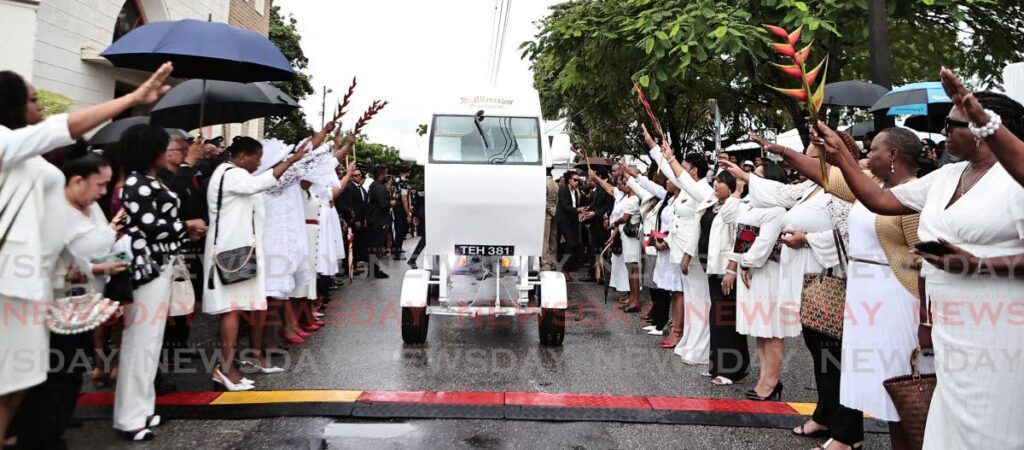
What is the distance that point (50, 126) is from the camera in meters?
3.05

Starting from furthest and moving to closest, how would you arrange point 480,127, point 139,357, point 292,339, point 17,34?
point 17,34 → point 480,127 → point 292,339 → point 139,357

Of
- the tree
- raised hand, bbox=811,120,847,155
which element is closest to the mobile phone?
raised hand, bbox=811,120,847,155

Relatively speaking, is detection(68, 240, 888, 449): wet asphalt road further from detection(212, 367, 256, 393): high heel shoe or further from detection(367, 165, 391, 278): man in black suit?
detection(367, 165, 391, 278): man in black suit

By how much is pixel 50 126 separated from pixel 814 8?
9833 mm

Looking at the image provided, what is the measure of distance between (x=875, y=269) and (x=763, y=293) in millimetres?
1645

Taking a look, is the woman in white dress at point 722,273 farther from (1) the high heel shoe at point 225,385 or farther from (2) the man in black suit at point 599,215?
(2) the man in black suit at point 599,215

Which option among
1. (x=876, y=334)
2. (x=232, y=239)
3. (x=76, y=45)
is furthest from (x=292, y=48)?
(x=876, y=334)

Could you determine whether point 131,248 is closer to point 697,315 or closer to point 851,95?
point 697,315

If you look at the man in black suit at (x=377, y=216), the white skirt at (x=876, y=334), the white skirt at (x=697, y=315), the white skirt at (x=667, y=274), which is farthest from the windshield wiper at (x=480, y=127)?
the man in black suit at (x=377, y=216)

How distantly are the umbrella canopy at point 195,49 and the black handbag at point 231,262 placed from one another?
907mm

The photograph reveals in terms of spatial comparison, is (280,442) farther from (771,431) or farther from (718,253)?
(718,253)

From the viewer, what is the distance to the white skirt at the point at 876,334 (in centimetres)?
365

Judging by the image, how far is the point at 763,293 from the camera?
17.6 ft

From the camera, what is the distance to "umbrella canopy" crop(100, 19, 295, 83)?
5320 mm
